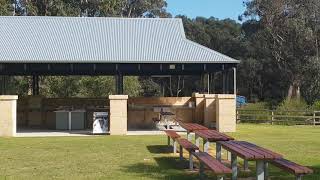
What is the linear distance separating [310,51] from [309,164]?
1706 inches

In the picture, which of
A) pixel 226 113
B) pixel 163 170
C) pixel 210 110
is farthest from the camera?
pixel 210 110

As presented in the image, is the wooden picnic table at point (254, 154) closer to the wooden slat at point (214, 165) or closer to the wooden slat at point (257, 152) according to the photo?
the wooden slat at point (257, 152)

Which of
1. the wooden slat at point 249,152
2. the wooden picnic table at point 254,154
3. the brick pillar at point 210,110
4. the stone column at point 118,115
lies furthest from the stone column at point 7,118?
the wooden picnic table at point 254,154

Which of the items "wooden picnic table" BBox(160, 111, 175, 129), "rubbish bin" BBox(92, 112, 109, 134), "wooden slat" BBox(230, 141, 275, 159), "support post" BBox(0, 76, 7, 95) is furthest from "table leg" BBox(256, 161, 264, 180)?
"support post" BBox(0, 76, 7, 95)

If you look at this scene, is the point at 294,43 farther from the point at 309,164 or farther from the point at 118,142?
the point at 309,164

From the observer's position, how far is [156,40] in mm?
26641

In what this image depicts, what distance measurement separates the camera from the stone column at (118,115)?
2280cm

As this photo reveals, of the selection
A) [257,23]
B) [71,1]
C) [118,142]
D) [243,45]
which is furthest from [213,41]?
[118,142]

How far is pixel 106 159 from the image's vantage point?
13.4 metres

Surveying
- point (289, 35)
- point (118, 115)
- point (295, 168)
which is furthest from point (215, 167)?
point (289, 35)

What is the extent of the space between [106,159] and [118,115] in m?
9.54

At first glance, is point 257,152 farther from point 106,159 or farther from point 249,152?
point 106,159

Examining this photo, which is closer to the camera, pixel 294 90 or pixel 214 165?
pixel 214 165

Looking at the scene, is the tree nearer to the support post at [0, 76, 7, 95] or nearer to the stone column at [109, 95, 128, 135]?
the support post at [0, 76, 7, 95]
